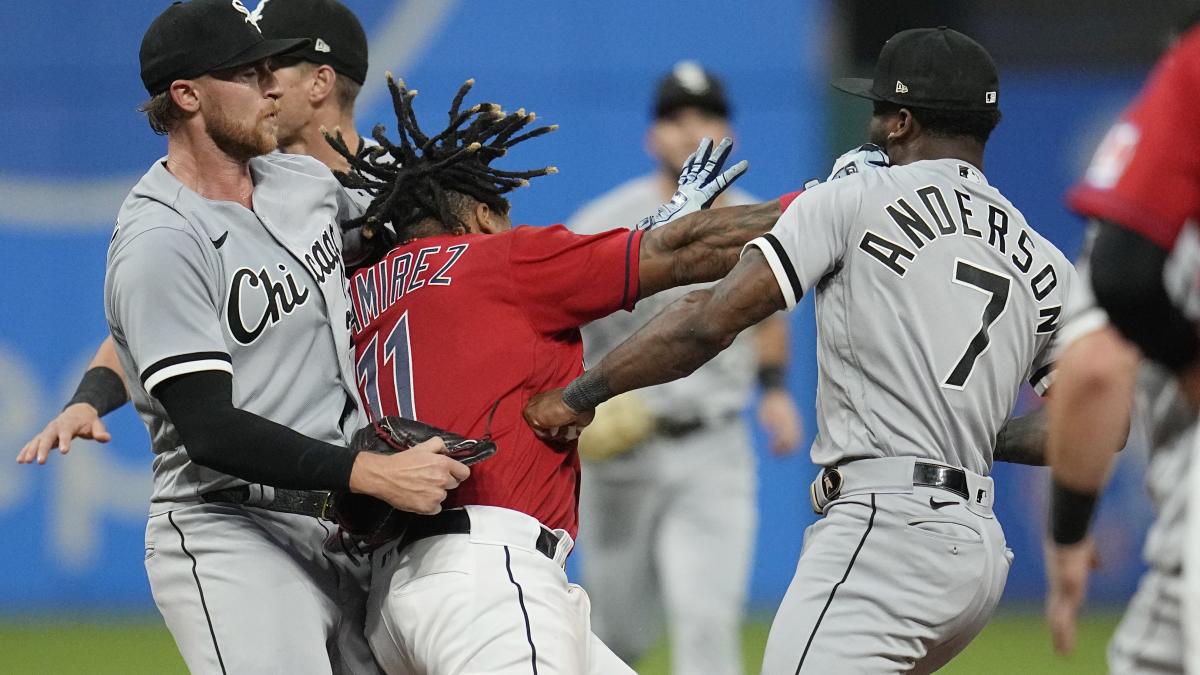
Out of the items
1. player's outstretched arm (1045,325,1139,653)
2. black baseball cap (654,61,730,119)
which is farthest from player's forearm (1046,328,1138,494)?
black baseball cap (654,61,730,119)

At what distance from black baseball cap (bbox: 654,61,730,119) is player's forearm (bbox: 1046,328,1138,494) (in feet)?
15.7

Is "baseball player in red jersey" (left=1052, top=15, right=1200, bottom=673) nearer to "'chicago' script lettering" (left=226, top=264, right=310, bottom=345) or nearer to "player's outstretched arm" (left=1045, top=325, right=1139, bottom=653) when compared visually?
"player's outstretched arm" (left=1045, top=325, right=1139, bottom=653)

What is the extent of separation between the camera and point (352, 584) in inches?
160

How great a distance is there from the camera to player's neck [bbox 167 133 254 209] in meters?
3.96

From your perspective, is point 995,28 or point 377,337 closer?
point 377,337

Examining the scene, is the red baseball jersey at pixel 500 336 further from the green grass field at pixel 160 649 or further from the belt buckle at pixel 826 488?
the green grass field at pixel 160 649

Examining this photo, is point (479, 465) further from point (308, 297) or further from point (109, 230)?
point (109, 230)

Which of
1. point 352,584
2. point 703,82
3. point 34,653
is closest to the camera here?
point 352,584

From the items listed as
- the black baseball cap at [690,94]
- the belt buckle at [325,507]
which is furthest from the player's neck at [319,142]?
the black baseball cap at [690,94]

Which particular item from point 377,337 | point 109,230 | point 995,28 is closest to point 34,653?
point 109,230

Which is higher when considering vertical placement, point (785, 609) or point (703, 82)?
point (703, 82)

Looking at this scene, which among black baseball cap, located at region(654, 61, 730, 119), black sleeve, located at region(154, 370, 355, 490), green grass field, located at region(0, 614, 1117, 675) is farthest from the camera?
green grass field, located at region(0, 614, 1117, 675)

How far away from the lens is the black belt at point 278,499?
381 cm

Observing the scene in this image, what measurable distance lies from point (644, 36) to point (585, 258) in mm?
6861
